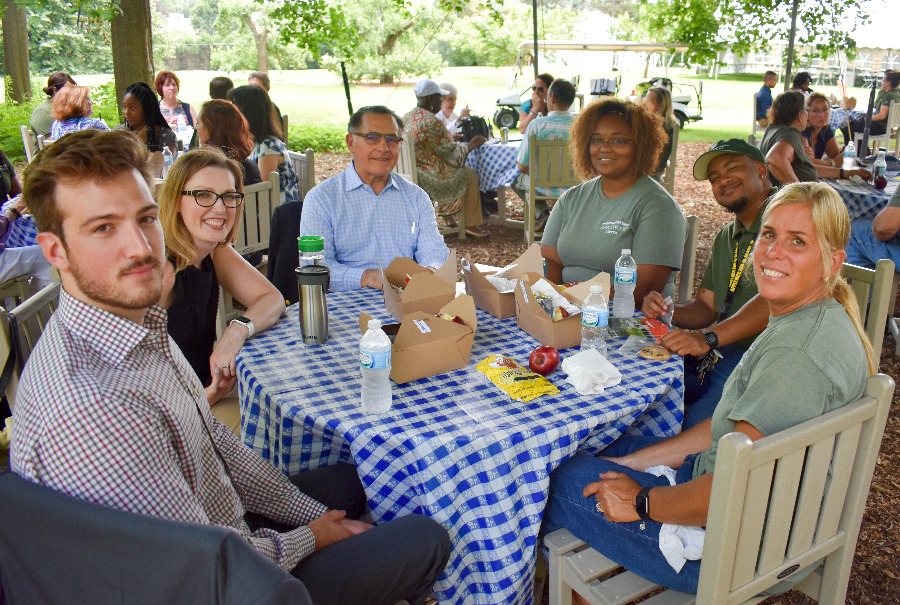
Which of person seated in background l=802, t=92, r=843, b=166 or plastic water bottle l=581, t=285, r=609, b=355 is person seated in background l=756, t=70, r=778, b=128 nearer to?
person seated in background l=802, t=92, r=843, b=166

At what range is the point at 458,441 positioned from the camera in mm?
1717

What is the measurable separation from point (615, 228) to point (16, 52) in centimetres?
1421

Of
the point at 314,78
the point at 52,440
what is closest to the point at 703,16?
the point at 52,440

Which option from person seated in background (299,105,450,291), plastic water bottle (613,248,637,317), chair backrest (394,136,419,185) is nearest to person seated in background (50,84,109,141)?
chair backrest (394,136,419,185)

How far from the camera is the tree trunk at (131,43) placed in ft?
24.4

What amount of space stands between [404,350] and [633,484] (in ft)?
2.28

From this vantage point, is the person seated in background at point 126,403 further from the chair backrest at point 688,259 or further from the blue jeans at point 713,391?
the chair backrest at point 688,259

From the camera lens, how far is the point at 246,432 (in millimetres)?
2162

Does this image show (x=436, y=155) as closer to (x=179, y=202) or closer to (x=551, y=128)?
(x=551, y=128)

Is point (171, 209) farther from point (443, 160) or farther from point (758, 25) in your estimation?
point (758, 25)

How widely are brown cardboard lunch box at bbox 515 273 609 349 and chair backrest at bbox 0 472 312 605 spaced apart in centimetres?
141

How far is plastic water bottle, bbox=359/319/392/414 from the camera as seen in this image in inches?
71.3

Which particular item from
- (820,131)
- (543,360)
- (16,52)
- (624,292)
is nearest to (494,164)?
(820,131)

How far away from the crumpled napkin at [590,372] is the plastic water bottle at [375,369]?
53 cm
